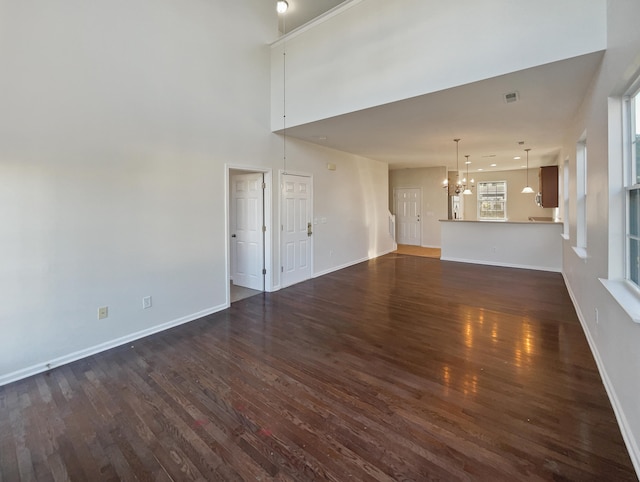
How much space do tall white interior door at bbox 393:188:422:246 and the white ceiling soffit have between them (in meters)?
3.05

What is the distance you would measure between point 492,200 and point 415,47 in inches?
394

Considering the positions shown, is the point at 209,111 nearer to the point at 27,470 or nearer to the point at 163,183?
the point at 163,183

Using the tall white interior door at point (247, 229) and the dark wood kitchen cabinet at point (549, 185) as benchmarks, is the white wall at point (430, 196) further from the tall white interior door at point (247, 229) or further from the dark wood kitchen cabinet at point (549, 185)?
the tall white interior door at point (247, 229)

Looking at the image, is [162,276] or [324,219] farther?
[324,219]

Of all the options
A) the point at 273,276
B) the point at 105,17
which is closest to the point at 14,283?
the point at 105,17

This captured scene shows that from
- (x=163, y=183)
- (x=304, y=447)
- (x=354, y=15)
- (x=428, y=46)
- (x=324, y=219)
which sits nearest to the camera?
(x=304, y=447)

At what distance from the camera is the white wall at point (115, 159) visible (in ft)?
8.66

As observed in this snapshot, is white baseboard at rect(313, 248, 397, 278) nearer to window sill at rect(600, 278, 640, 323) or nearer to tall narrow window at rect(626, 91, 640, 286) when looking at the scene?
window sill at rect(600, 278, 640, 323)

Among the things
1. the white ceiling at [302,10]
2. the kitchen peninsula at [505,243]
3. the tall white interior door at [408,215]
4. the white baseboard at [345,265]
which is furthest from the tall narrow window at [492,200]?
the white ceiling at [302,10]

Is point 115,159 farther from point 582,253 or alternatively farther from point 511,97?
point 582,253

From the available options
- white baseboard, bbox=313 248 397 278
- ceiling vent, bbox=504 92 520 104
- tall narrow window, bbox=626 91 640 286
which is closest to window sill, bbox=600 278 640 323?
tall narrow window, bbox=626 91 640 286

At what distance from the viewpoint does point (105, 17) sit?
307cm

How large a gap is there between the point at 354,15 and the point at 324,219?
3465 millimetres

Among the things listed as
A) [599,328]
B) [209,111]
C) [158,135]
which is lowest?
[599,328]
